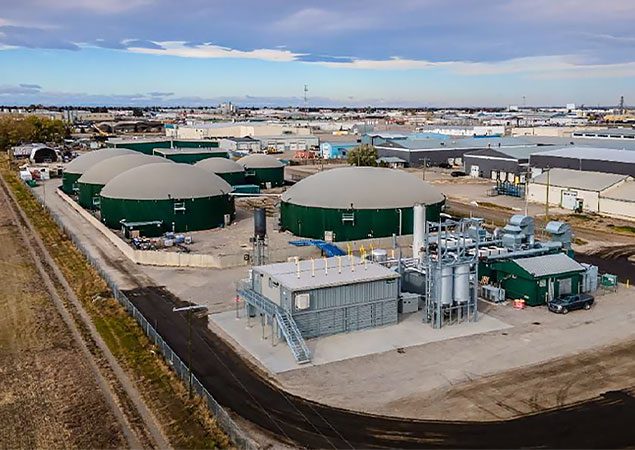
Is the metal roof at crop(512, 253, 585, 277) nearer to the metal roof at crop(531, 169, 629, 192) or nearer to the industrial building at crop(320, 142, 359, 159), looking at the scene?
the metal roof at crop(531, 169, 629, 192)

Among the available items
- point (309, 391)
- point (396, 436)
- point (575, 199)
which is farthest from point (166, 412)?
point (575, 199)

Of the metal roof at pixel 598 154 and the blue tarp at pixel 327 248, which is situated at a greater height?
the metal roof at pixel 598 154

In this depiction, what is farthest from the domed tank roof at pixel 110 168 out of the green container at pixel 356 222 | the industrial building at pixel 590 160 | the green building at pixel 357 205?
the industrial building at pixel 590 160

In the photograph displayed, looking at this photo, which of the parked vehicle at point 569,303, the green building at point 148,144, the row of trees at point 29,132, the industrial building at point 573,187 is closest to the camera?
the parked vehicle at point 569,303

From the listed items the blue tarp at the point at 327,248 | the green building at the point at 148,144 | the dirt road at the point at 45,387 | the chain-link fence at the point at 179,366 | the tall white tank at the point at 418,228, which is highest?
the green building at the point at 148,144

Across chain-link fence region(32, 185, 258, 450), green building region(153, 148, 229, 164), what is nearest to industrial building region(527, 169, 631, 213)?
chain-link fence region(32, 185, 258, 450)

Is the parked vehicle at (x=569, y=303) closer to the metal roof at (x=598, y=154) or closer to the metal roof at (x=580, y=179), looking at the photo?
the metal roof at (x=580, y=179)

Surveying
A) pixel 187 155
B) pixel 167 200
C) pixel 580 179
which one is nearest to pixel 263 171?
pixel 187 155

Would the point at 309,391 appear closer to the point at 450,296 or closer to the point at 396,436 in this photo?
the point at 396,436
